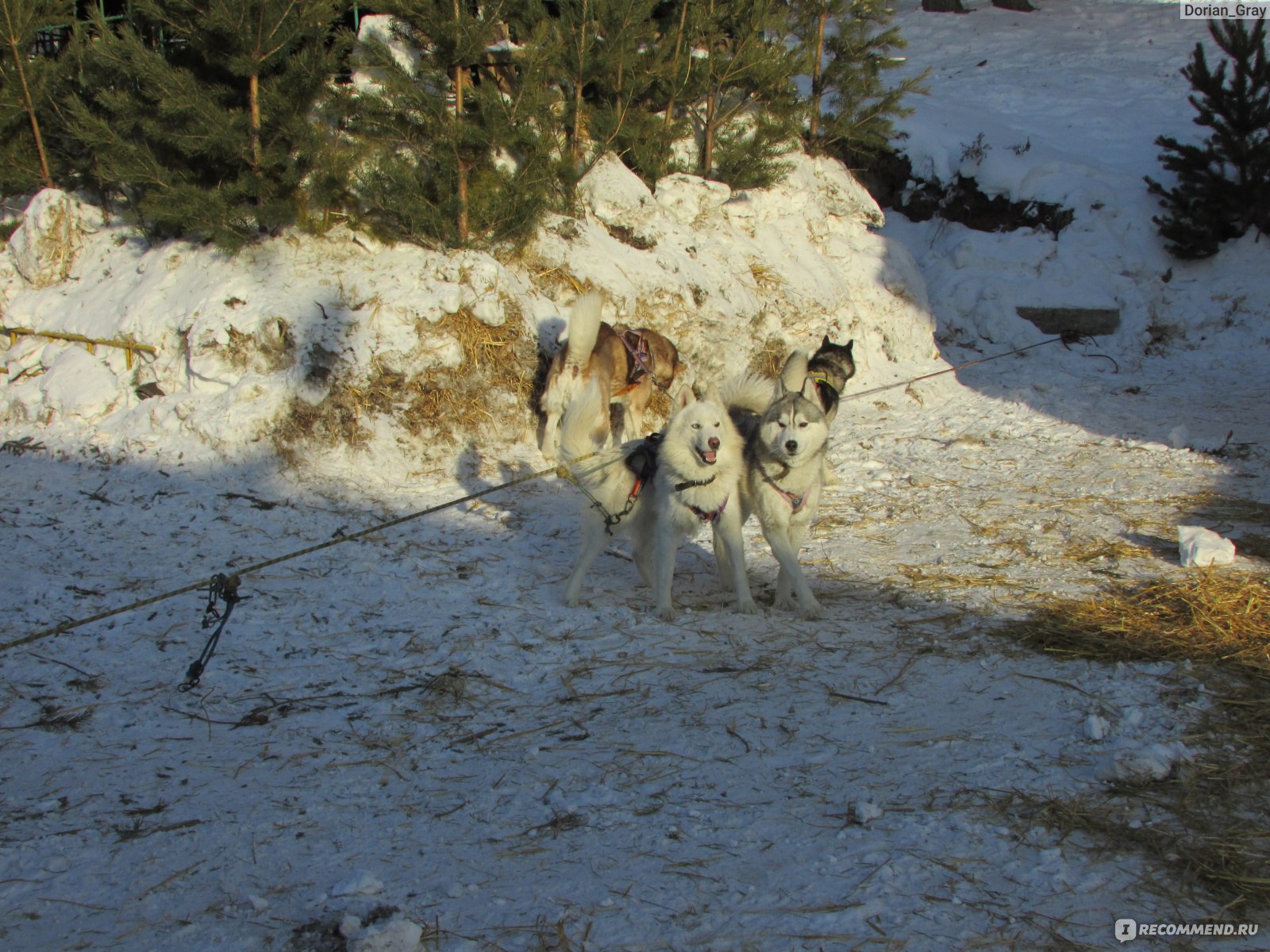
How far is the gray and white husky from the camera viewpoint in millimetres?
4812

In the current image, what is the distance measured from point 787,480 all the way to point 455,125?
4.55 m

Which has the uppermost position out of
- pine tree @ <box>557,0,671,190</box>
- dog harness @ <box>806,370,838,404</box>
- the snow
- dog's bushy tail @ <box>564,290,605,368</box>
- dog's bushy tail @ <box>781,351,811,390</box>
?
pine tree @ <box>557,0,671,190</box>

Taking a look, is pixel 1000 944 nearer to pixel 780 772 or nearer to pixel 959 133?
pixel 780 772

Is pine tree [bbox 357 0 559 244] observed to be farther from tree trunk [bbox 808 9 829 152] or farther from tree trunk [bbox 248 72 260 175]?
tree trunk [bbox 808 9 829 152]

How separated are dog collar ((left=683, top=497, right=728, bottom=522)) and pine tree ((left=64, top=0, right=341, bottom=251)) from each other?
4709 millimetres

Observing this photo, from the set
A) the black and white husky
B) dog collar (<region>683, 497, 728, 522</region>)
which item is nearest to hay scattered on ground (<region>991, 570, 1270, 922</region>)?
dog collar (<region>683, 497, 728, 522</region>)

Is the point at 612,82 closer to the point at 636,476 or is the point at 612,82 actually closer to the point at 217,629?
the point at 636,476

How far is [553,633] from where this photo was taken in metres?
4.48

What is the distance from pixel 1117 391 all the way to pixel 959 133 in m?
5.71

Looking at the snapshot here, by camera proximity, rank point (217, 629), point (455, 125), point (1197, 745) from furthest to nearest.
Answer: point (455, 125) → point (217, 629) → point (1197, 745)

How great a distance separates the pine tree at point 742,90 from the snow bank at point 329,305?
58 centimetres

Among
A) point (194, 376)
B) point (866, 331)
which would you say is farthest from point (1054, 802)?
point (866, 331)

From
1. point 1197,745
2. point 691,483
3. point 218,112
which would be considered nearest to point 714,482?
point 691,483

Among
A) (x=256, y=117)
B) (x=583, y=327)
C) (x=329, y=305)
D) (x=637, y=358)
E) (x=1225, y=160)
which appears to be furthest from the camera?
(x=1225, y=160)
